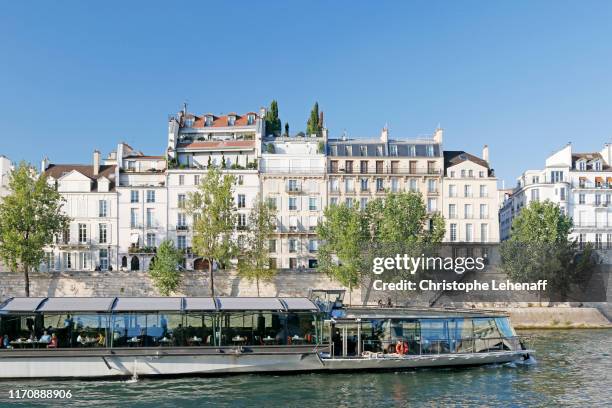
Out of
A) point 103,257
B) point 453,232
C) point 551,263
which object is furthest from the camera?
point 453,232

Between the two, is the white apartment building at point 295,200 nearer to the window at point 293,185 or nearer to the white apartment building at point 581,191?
the window at point 293,185

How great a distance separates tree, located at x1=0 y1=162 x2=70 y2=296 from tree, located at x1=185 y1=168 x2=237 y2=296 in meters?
10.7

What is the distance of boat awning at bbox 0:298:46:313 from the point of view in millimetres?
27844

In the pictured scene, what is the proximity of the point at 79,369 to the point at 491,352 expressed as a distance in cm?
1659

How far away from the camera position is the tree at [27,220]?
2249 inches

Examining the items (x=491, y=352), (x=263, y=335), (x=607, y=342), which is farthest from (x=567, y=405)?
(x=607, y=342)

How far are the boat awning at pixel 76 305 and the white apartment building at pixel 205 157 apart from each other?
3909 centimetres

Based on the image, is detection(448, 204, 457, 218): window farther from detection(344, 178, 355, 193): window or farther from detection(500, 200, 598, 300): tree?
detection(500, 200, 598, 300): tree

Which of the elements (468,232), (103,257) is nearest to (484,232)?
(468,232)

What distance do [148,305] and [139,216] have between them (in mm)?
43771

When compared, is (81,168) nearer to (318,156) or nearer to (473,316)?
(318,156)

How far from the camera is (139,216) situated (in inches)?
2808

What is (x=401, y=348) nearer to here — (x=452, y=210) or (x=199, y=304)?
(x=199, y=304)

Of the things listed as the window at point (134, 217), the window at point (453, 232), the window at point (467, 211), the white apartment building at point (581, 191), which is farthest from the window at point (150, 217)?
the white apartment building at point (581, 191)
